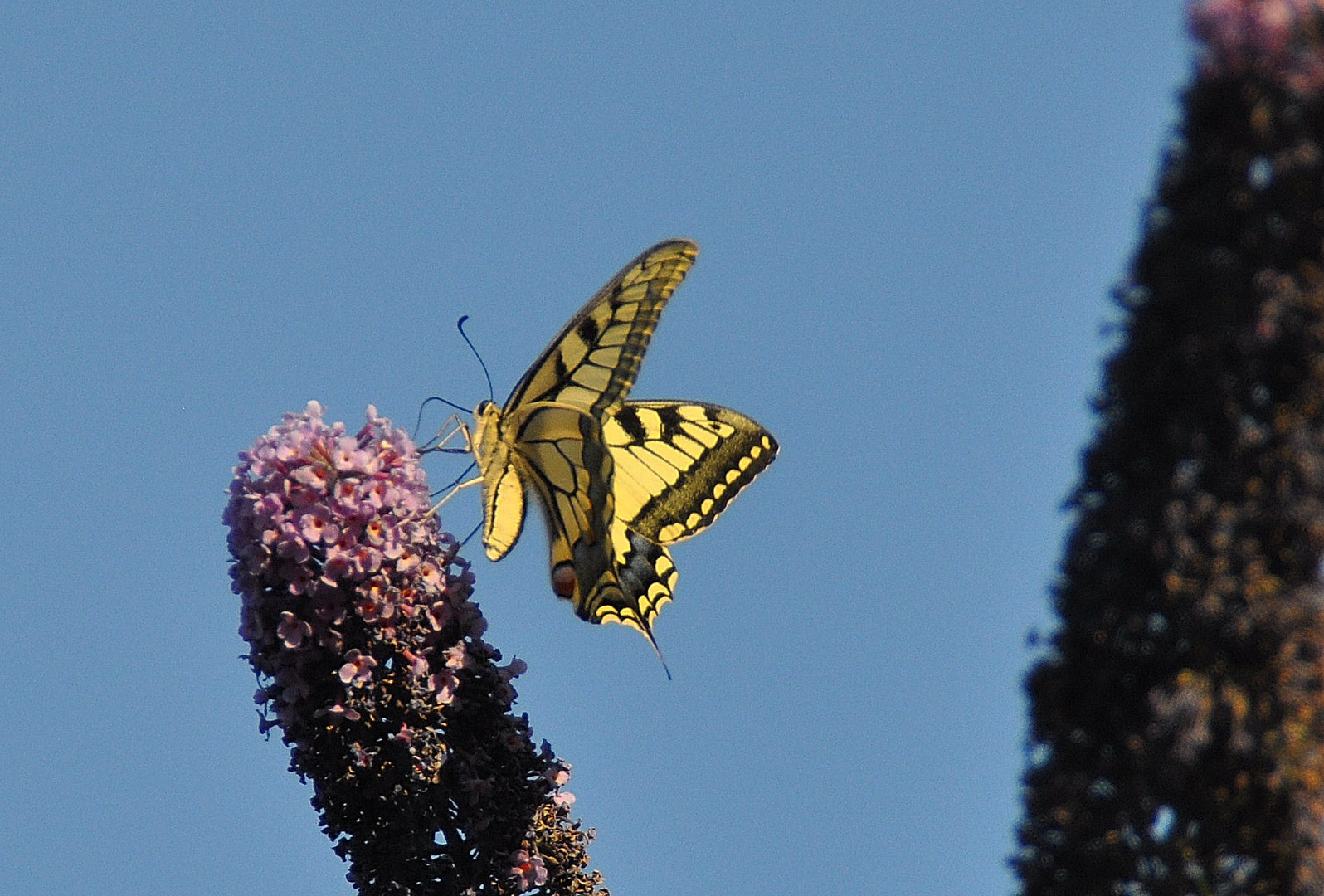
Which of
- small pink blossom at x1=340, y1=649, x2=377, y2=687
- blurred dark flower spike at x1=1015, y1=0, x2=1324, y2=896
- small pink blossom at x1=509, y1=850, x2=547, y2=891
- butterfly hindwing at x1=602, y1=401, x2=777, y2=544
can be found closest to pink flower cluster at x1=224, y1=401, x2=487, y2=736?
small pink blossom at x1=340, y1=649, x2=377, y2=687

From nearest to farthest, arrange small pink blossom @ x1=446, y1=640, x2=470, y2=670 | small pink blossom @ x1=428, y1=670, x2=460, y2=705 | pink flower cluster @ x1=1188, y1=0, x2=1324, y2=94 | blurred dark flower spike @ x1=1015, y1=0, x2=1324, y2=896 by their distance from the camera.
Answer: blurred dark flower spike @ x1=1015, y1=0, x2=1324, y2=896, pink flower cluster @ x1=1188, y1=0, x2=1324, y2=94, small pink blossom @ x1=428, y1=670, x2=460, y2=705, small pink blossom @ x1=446, y1=640, x2=470, y2=670

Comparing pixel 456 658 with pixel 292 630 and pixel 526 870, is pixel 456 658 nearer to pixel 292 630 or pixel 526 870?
pixel 292 630

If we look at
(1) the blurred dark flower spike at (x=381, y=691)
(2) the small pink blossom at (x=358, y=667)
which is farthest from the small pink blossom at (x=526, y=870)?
(2) the small pink blossom at (x=358, y=667)

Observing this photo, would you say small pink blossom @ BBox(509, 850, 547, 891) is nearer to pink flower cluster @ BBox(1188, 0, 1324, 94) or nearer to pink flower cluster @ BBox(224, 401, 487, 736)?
pink flower cluster @ BBox(224, 401, 487, 736)

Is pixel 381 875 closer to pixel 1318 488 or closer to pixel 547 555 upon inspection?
pixel 547 555

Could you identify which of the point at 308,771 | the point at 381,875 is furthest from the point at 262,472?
the point at 381,875
